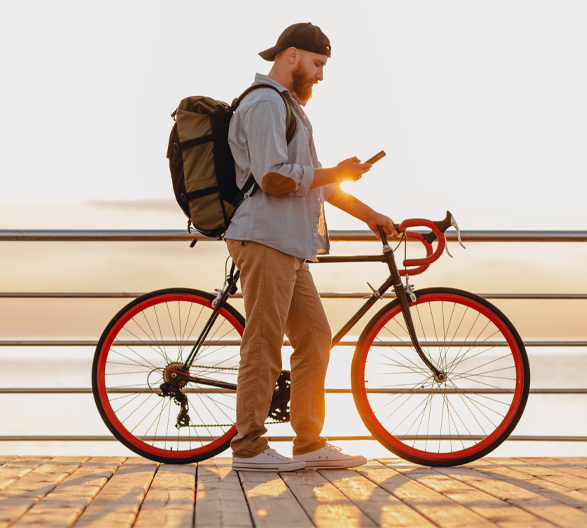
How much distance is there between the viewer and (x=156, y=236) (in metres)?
3.09

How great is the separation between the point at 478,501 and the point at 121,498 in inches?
46.5

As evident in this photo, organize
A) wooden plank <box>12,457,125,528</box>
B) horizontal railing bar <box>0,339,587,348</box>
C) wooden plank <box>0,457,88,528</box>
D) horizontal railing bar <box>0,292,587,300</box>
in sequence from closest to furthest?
1. wooden plank <box>12,457,125,528</box>
2. wooden plank <box>0,457,88,528</box>
3. horizontal railing bar <box>0,339,587,348</box>
4. horizontal railing bar <box>0,292,587,300</box>

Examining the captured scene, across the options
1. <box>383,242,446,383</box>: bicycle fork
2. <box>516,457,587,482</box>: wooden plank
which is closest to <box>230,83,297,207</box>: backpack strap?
<box>383,242,446,383</box>: bicycle fork

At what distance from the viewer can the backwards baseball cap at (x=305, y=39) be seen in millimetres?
2559

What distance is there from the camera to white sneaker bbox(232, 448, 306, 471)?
2.56m

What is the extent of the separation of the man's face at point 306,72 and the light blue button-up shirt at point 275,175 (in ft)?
0.20

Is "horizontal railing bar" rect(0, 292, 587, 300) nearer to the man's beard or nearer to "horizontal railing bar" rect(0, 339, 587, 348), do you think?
"horizontal railing bar" rect(0, 339, 587, 348)

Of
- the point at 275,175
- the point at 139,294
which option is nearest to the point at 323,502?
the point at 275,175

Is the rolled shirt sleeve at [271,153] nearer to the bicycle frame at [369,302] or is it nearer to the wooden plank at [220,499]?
the bicycle frame at [369,302]

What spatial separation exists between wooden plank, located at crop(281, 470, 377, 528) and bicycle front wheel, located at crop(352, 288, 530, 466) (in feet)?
1.63

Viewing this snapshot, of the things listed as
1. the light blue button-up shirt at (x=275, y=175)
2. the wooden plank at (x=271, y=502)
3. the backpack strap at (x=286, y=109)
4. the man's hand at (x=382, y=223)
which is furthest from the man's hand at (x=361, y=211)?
the wooden plank at (x=271, y=502)

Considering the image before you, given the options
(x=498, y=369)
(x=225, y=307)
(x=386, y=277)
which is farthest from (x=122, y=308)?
(x=498, y=369)

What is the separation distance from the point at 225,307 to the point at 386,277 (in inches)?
29.0

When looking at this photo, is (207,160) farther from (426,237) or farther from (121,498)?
(121,498)
